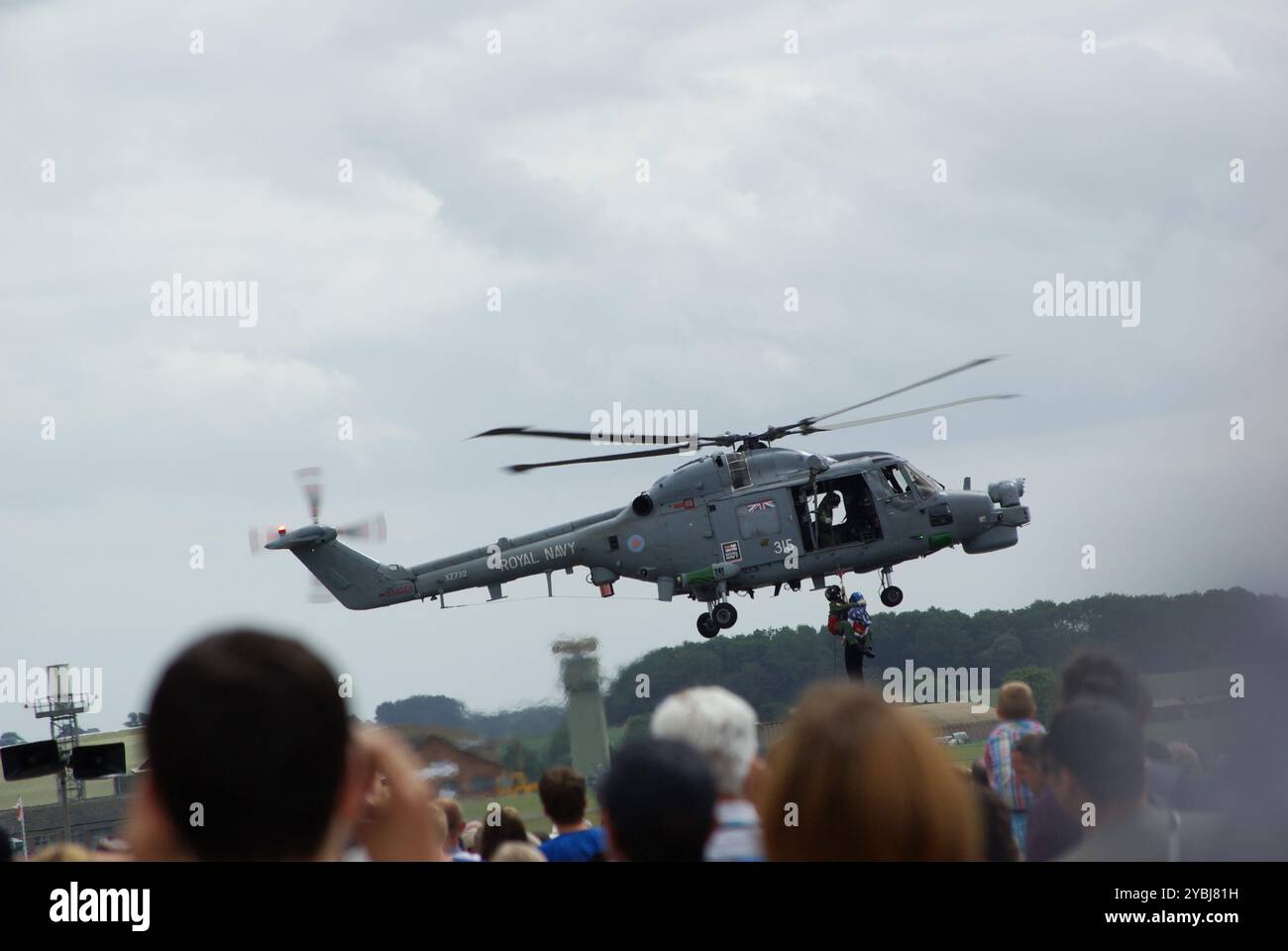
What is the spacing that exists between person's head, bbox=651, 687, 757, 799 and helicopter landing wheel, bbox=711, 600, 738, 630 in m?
17.0

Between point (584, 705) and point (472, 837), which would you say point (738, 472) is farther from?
point (472, 837)

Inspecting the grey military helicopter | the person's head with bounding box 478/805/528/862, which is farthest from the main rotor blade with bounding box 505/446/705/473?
the person's head with bounding box 478/805/528/862

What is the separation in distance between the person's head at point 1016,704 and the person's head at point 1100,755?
80.9 inches

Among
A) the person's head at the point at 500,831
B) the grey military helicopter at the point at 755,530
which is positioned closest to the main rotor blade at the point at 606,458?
the grey military helicopter at the point at 755,530

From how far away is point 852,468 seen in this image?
20172mm

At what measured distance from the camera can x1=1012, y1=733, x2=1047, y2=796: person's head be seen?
626 centimetres

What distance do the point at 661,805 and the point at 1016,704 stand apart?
165 inches

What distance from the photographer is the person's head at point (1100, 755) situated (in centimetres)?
483

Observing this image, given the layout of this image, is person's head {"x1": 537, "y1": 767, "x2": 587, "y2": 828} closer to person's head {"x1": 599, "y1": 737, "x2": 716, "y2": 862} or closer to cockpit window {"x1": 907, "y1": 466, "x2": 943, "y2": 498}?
person's head {"x1": 599, "y1": 737, "x2": 716, "y2": 862}

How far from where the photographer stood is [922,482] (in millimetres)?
20609

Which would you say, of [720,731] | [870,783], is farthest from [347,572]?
[870,783]

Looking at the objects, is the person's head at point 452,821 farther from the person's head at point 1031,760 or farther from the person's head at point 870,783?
the person's head at point 870,783
